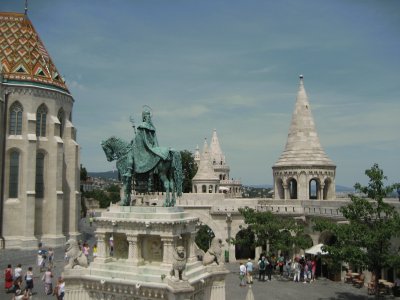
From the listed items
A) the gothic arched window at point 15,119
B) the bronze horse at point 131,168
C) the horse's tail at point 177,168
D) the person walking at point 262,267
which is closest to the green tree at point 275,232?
the person walking at point 262,267

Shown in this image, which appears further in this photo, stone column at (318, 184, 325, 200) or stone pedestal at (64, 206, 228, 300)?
stone column at (318, 184, 325, 200)

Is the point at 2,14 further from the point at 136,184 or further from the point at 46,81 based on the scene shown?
the point at 136,184

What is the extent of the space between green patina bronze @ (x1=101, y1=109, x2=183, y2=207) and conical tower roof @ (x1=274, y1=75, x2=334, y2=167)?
16.7 metres

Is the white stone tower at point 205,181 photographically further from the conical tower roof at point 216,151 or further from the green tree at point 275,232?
the conical tower roof at point 216,151

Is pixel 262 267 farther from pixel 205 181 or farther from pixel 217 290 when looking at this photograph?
pixel 205 181

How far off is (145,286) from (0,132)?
22257 mm

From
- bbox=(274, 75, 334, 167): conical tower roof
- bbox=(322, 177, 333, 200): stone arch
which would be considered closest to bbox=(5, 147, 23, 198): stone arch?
bbox=(274, 75, 334, 167): conical tower roof

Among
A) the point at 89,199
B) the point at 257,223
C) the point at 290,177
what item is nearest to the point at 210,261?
the point at 257,223

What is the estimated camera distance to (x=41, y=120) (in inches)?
1180

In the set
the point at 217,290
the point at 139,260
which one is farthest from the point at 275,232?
the point at 139,260

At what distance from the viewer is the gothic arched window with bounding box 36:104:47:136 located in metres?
29.8

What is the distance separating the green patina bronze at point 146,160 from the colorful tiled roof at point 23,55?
20882 millimetres

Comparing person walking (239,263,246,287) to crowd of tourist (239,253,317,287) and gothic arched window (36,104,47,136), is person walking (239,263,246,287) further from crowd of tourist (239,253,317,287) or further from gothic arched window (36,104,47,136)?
gothic arched window (36,104,47,136)

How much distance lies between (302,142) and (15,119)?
19.4 meters
